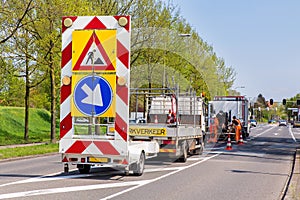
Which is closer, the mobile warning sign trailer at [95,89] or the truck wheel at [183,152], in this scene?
the mobile warning sign trailer at [95,89]

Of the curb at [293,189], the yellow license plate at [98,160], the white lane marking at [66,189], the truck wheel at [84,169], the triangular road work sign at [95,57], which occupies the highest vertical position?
the triangular road work sign at [95,57]

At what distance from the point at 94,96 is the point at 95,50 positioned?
111 centimetres

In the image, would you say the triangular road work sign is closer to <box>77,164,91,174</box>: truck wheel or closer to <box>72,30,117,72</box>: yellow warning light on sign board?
<box>72,30,117,72</box>: yellow warning light on sign board

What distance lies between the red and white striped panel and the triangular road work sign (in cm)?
25

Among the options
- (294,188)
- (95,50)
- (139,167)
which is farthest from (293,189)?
(95,50)

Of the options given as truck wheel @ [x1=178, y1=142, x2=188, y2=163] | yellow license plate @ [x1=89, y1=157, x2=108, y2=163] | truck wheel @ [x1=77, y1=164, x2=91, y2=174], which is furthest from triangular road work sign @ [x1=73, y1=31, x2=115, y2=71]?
truck wheel @ [x1=178, y1=142, x2=188, y2=163]

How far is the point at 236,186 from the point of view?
12.2m

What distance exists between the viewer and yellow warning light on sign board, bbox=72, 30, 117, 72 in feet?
39.4

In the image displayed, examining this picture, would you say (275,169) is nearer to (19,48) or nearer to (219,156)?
(219,156)

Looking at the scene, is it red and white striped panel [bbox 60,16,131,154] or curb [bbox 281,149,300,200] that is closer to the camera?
curb [bbox 281,149,300,200]

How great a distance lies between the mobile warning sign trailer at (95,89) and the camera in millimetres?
11883

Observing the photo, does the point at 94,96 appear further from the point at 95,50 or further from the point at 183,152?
the point at 183,152

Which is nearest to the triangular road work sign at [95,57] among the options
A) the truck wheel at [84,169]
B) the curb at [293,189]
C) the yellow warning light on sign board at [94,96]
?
the yellow warning light on sign board at [94,96]

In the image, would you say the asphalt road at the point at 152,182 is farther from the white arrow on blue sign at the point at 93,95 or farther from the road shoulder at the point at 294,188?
the white arrow on blue sign at the point at 93,95
